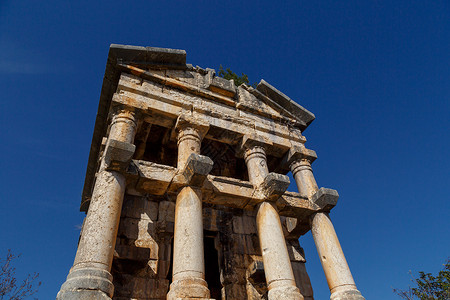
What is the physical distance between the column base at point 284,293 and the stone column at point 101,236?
3326mm

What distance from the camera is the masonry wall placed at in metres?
7.76

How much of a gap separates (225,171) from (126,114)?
17.0 ft

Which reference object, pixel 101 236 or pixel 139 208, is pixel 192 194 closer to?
pixel 101 236

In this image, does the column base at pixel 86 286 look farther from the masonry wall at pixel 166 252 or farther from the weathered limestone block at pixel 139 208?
the weathered limestone block at pixel 139 208

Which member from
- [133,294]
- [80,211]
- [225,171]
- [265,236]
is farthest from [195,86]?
[80,211]

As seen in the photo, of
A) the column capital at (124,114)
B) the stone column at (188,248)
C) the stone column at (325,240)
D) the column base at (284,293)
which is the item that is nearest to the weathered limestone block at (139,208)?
the stone column at (188,248)

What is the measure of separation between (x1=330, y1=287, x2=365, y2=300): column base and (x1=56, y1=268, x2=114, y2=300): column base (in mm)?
5142

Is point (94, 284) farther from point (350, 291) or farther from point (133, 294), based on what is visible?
point (350, 291)

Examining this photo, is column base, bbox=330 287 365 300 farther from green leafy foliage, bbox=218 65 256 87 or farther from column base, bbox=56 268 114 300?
green leafy foliage, bbox=218 65 256 87

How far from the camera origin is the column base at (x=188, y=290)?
17.7 ft

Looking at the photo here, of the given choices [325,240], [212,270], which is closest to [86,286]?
[325,240]

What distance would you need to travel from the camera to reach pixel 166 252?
8617 millimetres

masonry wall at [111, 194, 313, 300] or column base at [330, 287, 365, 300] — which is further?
masonry wall at [111, 194, 313, 300]

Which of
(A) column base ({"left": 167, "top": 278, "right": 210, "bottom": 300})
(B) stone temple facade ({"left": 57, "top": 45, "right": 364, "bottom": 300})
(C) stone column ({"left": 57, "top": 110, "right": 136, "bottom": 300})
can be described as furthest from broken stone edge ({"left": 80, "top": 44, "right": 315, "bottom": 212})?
(A) column base ({"left": 167, "top": 278, "right": 210, "bottom": 300})
